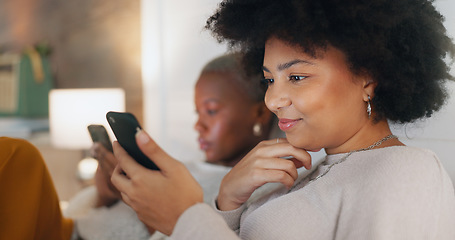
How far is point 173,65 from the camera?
2215 mm

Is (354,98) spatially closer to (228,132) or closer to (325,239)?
(325,239)

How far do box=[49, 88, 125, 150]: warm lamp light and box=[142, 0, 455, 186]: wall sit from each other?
243 millimetres

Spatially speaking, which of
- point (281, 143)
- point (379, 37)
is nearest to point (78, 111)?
point (281, 143)

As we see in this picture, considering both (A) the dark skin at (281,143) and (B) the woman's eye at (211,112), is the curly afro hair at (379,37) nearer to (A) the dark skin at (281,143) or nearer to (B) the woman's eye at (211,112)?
(A) the dark skin at (281,143)

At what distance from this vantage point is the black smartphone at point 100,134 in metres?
1.02

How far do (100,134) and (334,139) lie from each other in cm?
54

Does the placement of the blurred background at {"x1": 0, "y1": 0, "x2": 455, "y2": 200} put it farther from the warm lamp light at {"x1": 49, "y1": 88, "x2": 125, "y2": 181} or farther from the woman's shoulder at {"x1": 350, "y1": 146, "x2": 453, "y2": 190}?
the woman's shoulder at {"x1": 350, "y1": 146, "x2": 453, "y2": 190}

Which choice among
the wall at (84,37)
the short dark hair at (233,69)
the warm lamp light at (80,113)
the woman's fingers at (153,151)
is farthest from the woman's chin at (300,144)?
the wall at (84,37)

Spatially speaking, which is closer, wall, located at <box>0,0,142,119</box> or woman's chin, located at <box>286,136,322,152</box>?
woman's chin, located at <box>286,136,322,152</box>

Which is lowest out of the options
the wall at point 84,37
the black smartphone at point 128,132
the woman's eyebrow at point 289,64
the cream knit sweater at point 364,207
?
the cream knit sweater at point 364,207

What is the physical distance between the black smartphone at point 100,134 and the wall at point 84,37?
165 centimetres

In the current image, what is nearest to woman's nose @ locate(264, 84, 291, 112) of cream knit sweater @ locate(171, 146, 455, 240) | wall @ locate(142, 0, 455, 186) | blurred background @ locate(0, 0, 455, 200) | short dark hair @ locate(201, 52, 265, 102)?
cream knit sweater @ locate(171, 146, 455, 240)

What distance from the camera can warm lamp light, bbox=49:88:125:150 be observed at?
219cm

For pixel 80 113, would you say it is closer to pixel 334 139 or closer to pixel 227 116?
pixel 227 116
